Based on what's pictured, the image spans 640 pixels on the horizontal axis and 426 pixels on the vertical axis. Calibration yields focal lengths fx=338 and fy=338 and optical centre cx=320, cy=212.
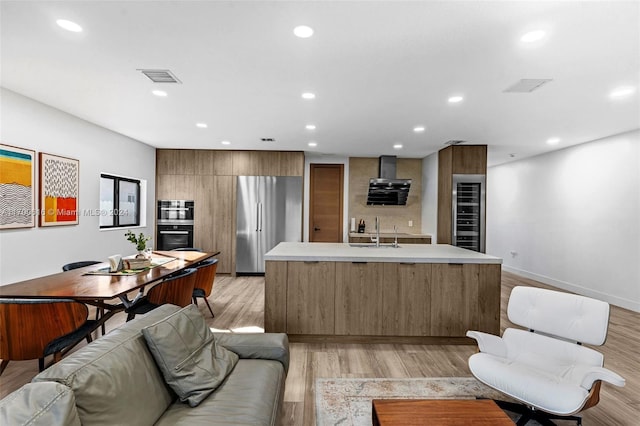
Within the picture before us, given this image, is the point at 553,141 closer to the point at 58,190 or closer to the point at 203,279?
the point at 203,279

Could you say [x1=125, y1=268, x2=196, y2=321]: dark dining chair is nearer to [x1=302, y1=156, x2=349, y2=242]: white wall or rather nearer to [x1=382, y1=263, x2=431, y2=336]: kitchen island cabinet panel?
[x1=382, y1=263, x2=431, y2=336]: kitchen island cabinet panel

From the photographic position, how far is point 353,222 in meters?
7.32

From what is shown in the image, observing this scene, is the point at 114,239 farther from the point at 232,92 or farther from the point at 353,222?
the point at 353,222

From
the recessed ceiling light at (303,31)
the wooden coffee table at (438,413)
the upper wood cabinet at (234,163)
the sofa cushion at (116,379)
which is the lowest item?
the wooden coffee table at (438,413)

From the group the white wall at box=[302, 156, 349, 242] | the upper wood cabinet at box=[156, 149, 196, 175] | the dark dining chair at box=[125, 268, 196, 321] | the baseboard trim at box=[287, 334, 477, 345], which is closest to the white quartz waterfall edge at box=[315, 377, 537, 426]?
the baseboard trim at box=[287, 334, 477, 345]

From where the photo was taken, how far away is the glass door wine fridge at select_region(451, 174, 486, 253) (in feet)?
19.3

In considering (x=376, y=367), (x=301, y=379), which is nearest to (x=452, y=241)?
(x=376, y=367)

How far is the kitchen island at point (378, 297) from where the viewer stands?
337cm

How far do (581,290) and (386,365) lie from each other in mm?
4563

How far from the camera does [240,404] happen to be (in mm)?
1518

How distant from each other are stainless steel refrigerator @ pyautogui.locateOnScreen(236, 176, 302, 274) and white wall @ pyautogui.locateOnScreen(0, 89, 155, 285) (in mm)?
1956

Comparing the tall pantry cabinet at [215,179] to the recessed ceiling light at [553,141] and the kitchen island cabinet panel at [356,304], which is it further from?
the recessed ceiling light at [553,141]

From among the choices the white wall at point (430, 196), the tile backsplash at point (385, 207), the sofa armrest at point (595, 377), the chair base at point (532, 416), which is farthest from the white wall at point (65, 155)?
the white wall at point (430, 196)

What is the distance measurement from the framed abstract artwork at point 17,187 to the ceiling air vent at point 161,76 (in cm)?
187
